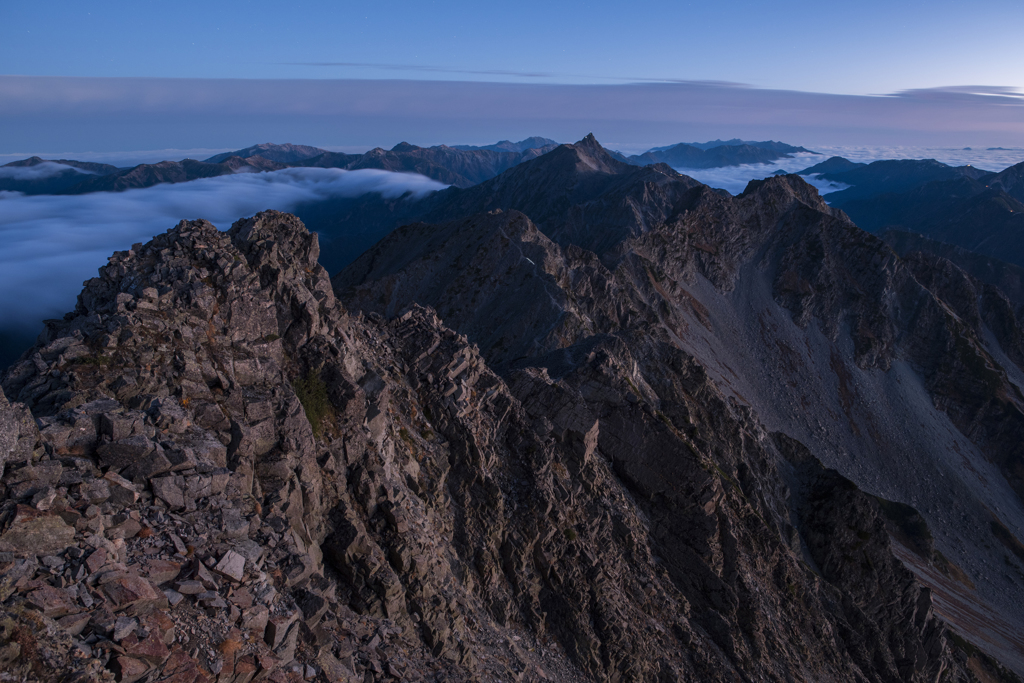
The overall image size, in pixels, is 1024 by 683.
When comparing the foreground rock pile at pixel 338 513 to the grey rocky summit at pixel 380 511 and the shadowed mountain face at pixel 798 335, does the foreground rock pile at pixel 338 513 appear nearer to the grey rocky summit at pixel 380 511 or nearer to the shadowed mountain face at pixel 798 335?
the grey rocky summit at pixel 380 511

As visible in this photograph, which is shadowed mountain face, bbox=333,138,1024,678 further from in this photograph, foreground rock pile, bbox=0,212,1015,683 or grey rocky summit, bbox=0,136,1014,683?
foreground rock pile, bbox=0,212,1015,683

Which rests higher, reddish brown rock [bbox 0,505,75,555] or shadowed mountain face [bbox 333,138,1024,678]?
reddish brown rock [bbox 0,505,75,555]

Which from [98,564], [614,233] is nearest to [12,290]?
[614,233]

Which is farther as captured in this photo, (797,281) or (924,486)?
(797,281)

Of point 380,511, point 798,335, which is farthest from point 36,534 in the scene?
point 798,335

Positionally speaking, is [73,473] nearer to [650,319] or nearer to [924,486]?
[650,319]

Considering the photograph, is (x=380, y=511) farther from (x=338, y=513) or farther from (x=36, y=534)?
(x=36, y=534)

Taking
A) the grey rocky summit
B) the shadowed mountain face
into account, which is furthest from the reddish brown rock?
the shadowed mountain face
